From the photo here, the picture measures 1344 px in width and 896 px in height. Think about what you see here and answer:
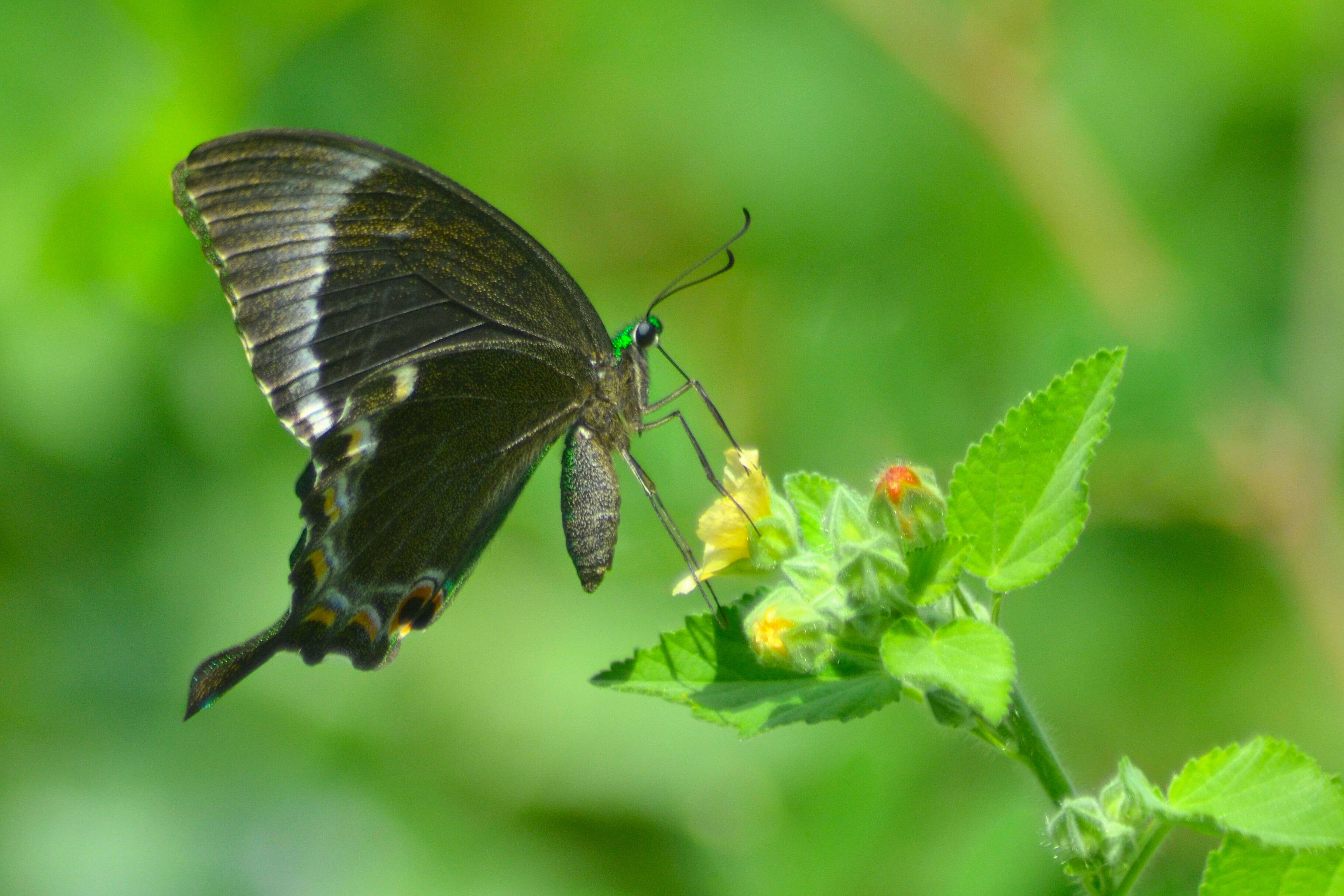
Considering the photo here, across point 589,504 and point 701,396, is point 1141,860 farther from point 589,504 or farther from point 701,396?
point 701,396

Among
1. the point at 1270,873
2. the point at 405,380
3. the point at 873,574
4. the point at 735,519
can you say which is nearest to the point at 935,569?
the point at 873,574

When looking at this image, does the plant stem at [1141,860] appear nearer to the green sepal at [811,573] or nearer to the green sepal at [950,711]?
the green sepal at [950,711]

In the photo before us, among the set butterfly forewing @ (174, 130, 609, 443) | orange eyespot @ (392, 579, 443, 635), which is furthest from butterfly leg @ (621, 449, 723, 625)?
orange eyespot @ (392, 579, 443, 635)

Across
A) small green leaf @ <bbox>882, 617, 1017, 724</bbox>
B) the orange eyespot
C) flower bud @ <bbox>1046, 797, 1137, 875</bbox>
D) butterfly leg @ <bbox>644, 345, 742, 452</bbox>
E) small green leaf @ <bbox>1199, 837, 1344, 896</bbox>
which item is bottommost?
small green leaf @ <bbox>1199, 837, 1344, 896</bbox>

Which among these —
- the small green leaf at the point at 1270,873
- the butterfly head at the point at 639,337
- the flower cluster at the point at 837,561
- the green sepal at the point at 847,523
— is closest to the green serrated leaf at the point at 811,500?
the flower cluster at the point at 837,561

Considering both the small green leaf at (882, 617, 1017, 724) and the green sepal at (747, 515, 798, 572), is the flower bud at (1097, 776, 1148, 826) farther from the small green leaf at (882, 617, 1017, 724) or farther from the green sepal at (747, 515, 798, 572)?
the green sepal at (747, 515, 798, 572)

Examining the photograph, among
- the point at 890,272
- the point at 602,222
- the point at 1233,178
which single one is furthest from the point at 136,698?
the point at 1233,178

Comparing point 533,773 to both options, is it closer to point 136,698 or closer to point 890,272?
point 136,698
